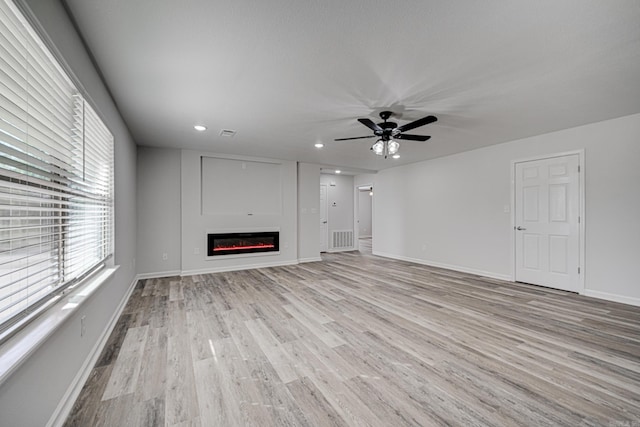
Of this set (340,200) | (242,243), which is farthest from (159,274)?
(340,200)

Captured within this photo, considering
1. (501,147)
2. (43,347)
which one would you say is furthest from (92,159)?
(501,147)

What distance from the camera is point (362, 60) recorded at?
216 centimetres

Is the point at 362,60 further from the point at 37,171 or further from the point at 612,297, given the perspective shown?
the point at 612,297

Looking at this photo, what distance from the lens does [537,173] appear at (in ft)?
14.3

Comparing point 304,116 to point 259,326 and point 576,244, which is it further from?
point 576,244

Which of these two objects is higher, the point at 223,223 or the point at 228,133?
the point at 228,133

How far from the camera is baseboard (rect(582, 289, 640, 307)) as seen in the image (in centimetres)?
340

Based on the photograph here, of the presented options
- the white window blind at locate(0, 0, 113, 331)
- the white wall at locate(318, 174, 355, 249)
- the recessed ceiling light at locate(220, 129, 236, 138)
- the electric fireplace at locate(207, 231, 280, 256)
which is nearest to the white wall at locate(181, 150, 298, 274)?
the electric fireplace at locate(207, 231, 280, 256)

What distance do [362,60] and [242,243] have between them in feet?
14.7

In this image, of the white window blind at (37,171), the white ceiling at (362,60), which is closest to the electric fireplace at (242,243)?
the white ceiling at (362,60)

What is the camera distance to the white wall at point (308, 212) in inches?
252

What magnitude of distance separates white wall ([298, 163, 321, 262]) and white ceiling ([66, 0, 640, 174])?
8.82 ft

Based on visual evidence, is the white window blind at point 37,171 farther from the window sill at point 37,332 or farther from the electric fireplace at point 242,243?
the electric fireplace at point 242,243

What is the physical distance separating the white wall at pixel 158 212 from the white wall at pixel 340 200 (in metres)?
4.42
